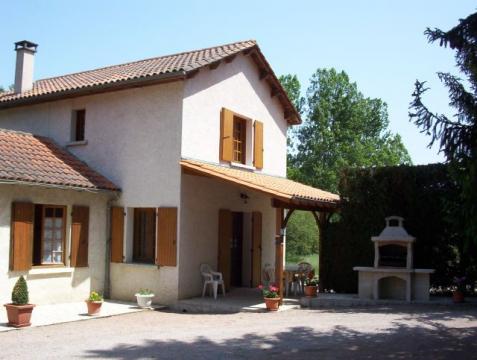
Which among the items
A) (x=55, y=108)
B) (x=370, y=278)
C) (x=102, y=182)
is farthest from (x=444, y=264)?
(x=55, y=108)

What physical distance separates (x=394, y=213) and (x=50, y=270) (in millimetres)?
8689

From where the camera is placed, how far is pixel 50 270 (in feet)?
40.8

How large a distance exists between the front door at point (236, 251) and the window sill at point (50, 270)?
16.2ft

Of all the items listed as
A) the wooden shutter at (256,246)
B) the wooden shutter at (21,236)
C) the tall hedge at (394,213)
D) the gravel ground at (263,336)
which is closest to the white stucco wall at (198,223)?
the wooden shutter at (256,246)

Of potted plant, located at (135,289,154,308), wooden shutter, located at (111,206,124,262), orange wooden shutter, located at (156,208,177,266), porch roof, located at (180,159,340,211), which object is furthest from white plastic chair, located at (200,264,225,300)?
porch roof, located at (180,159,340,211)

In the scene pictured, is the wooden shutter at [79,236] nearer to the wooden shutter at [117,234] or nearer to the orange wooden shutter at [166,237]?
the wooden shutter at [117,234]

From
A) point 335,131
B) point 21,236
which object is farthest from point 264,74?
point 335,131

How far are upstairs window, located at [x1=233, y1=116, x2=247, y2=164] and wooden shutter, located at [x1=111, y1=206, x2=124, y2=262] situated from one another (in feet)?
12.6

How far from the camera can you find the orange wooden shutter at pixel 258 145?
16.0 metres

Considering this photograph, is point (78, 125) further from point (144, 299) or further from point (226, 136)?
point (144, 299)

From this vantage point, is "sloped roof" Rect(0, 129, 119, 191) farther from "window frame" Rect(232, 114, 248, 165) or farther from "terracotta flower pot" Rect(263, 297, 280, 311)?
"terracotta flower pot" Rect(263, 297, 280, 311)

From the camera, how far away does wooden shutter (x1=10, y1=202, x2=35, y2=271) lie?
1154 cm

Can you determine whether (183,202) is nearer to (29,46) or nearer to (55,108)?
(55,108)

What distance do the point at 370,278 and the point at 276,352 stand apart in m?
5.78
